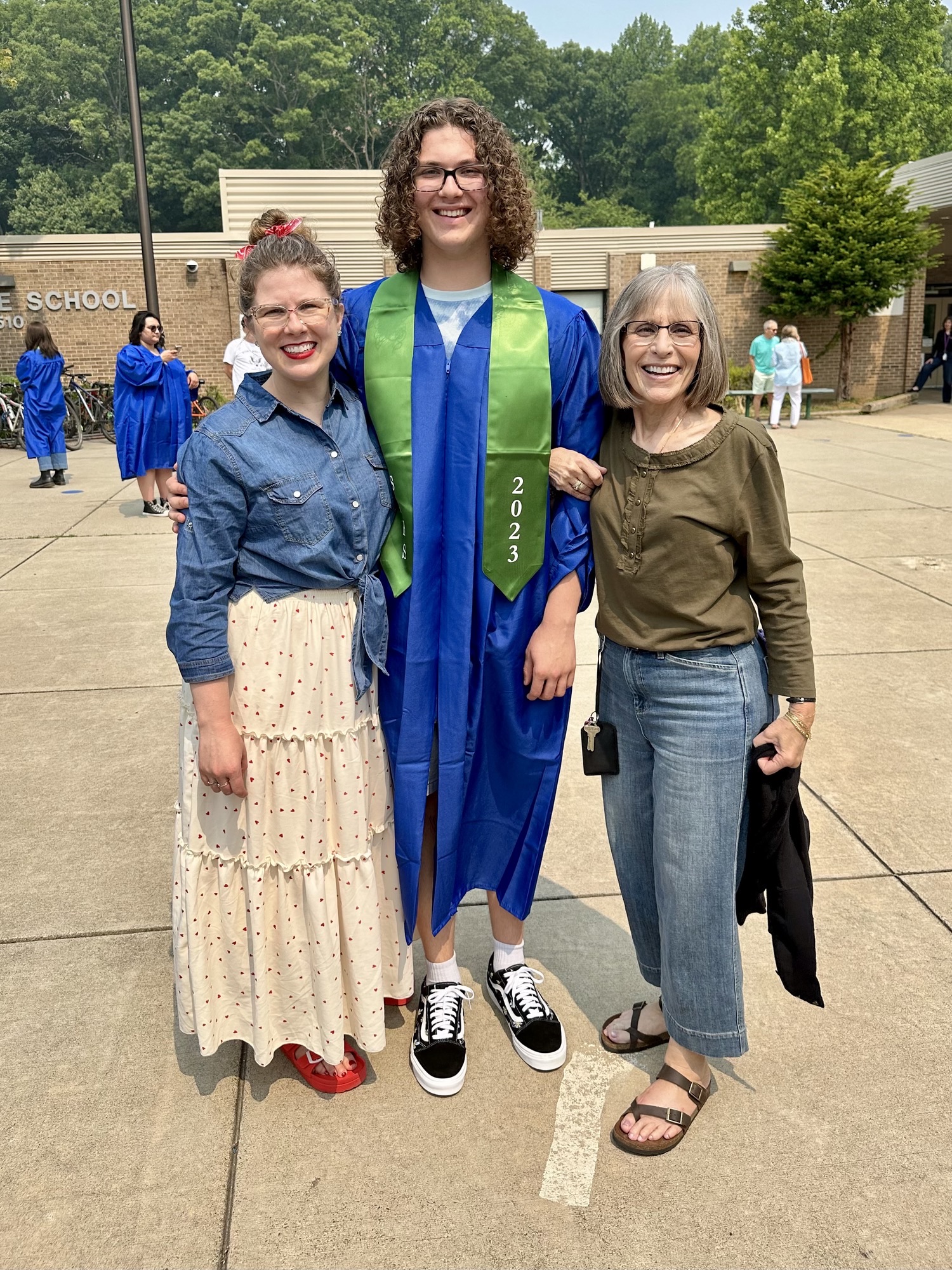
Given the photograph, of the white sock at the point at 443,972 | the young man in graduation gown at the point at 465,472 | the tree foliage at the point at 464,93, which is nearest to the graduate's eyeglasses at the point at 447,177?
the young man in graduation gown at the point at 465,472

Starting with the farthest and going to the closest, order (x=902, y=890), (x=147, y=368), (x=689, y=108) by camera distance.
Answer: (x=689, y=108), (x=147, y=368), (x=902, y=890)

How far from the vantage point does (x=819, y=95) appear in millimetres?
41188

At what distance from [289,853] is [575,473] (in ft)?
3.19

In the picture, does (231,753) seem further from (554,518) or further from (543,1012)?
(543,1012)

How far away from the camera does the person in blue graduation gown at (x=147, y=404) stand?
8.73m

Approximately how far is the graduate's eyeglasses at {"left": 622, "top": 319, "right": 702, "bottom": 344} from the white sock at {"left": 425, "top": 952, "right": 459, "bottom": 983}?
1.50 m

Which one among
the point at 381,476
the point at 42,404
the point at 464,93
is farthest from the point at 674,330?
the point at 464,93

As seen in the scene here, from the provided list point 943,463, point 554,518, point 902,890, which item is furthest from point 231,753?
point 943,463

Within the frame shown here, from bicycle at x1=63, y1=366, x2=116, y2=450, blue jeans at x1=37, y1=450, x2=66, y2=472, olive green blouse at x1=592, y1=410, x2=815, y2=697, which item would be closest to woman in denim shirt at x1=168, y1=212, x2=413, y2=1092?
olive green blouse at x1=592, y1=410, x2=815, y2=697

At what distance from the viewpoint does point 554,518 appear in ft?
7.08

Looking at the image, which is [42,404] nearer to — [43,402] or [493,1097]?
[43,402]

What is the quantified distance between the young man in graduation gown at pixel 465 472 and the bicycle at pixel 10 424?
15.2m

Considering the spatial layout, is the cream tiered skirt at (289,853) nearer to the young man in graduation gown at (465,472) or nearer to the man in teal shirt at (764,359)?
the young man in graduation gown at (465,472)

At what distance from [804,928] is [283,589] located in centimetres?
126
